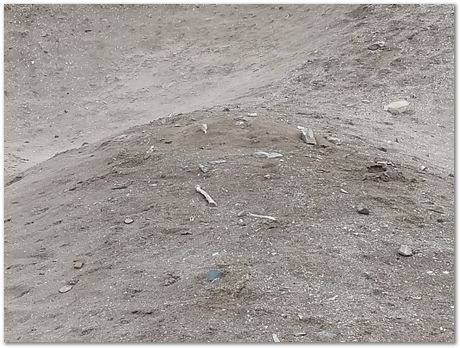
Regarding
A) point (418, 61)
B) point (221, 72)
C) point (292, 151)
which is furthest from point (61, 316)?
point (221, 72)

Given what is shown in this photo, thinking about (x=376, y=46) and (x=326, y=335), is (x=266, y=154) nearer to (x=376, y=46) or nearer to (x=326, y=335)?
(x=326, y=335)

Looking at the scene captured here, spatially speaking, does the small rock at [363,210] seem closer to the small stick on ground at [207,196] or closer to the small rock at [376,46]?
the small stick on ground at [207,196]

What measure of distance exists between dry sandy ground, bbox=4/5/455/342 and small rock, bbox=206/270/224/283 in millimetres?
32

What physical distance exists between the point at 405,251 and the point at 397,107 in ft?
→ 11.9

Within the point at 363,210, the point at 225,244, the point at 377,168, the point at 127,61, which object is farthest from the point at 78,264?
the point at 127,61

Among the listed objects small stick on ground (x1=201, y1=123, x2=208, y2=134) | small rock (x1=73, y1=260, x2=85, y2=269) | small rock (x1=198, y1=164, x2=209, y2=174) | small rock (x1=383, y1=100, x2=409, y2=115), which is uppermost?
small stick on ground (x1=201, y1=123, x2=208, y2=134)

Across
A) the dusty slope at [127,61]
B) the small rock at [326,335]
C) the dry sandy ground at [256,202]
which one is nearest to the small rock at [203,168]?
the dry sandy ground at [256,202]

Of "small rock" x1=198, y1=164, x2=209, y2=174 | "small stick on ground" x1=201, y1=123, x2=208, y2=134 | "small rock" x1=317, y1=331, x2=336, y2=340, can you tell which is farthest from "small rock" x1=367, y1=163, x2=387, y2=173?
"small rock" x1=317, y1=331, x2=336, y2=340

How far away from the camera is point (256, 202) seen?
181 inches

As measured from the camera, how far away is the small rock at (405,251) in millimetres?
4055

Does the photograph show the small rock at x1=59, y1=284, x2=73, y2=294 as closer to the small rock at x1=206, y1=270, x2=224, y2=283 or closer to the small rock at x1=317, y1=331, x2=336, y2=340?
the small rock at x1=206, y1=270, x2=224, y2=283

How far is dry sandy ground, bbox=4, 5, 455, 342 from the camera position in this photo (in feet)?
11.5

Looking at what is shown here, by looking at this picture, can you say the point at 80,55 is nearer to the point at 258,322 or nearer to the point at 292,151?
the point at 292,151

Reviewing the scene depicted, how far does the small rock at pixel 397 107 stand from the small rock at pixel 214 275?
4.21m
